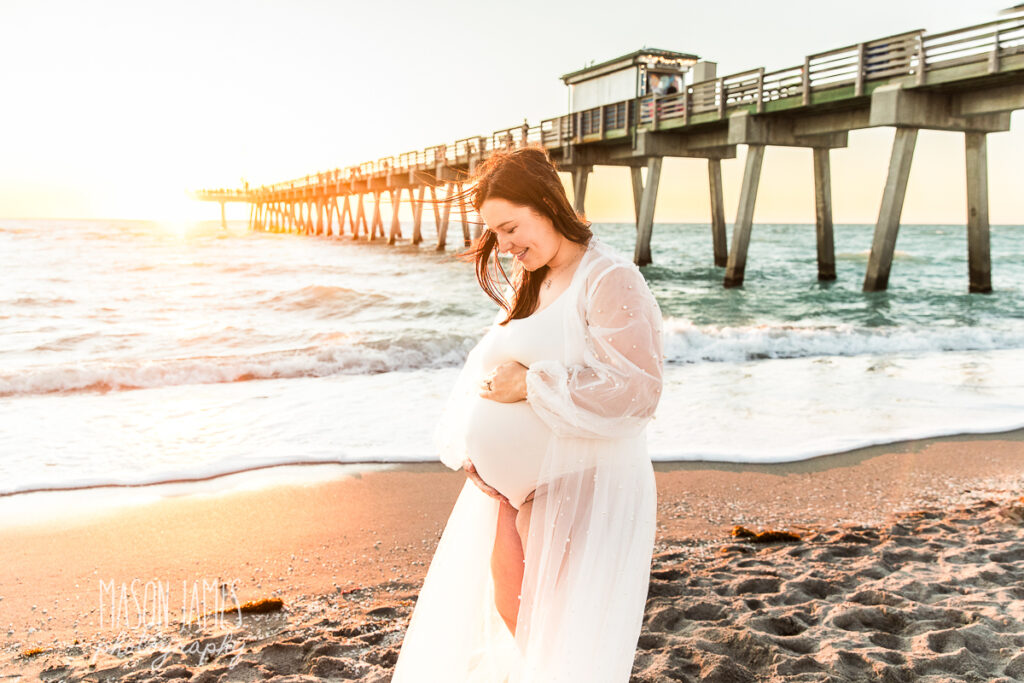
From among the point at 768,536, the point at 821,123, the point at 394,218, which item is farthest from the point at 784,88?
the point at 394,218

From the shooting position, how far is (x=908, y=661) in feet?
9.09

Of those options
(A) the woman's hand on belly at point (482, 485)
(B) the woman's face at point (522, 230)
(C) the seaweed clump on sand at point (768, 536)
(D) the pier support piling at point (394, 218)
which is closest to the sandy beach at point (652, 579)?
(C) the seaweed clump on sand at point (768, 536)

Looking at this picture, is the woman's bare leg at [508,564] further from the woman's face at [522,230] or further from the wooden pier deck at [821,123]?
the wooden pier deck at [821,123]

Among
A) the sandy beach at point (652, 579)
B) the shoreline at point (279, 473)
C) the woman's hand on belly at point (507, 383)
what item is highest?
the woman's hand on belly at point (507, 383)

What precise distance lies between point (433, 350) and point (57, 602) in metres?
7.54

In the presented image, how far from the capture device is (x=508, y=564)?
2215 mm

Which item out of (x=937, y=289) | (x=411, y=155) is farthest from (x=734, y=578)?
(x=411, y=155)

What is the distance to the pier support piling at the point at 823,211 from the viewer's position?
19.4 m

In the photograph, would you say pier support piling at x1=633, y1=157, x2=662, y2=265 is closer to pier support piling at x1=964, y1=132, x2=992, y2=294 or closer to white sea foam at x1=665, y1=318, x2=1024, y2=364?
pier support piling at x1=964, y1=132, x2=992, y2=294

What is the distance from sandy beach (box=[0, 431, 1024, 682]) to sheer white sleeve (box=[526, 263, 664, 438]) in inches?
51.7

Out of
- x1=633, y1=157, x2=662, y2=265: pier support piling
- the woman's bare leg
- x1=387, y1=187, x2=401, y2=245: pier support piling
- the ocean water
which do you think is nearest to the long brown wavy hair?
the woman's bare leg

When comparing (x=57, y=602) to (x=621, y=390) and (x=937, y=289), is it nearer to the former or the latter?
(x=621, y=390)

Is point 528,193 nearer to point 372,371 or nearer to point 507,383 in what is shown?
point 507,383

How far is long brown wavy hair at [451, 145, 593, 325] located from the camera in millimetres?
2006
